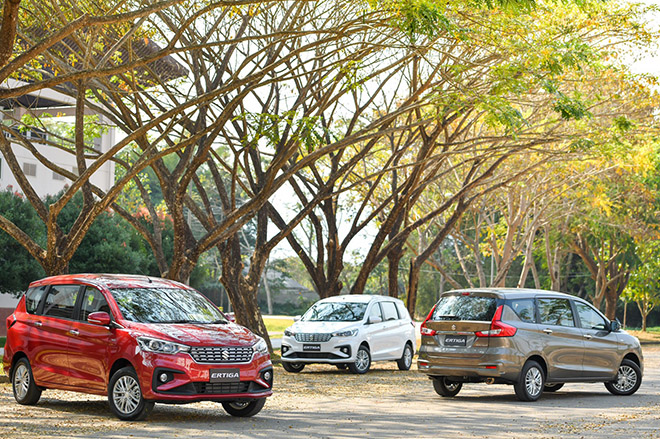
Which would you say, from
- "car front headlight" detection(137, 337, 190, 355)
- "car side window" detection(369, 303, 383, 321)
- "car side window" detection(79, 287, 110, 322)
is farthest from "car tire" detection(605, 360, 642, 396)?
"car side window" detection(79, 287, 110, 322)

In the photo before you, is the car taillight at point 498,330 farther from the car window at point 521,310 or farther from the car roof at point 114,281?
the car roof at point 114,281

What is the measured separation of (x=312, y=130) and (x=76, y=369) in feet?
23.5

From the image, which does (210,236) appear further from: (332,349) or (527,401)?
(527,401)

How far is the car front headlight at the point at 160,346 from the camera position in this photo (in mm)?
10469

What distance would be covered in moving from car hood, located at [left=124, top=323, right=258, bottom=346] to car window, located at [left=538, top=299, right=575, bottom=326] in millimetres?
5172

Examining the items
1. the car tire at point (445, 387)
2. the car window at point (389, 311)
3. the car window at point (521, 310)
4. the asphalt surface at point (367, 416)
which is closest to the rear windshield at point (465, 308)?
the car window at point (521, 310)

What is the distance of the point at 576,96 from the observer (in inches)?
757

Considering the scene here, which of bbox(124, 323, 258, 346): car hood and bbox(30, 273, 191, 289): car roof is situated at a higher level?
bbox(30, 273, 191, 289): car roof

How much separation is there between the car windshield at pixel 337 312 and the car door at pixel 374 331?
0.19 metres

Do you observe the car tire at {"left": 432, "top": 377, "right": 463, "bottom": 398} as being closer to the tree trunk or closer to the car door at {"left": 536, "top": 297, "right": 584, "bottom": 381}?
the car door at {"left": 536, "top": 297, "right": 584, "bottom": 381}

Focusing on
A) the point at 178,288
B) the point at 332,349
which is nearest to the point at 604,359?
the point at 332,349

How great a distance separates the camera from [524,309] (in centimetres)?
1404

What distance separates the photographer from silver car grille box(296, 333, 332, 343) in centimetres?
1914

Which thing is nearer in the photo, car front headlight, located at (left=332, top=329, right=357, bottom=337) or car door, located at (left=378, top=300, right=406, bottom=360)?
car front headlight, located at (left=332, top=329, right=357, bottom=337)
